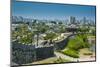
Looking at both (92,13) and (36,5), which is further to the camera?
(92,13)

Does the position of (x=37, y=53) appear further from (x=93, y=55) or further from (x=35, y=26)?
(x=93, y=55)

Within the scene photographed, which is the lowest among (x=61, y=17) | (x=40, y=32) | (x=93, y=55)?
(x=93, y=55)

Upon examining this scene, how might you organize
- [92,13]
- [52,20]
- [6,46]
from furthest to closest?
[92,13] < [52,20] < [6,46]

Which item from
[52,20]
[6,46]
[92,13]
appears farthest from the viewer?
[92,13]

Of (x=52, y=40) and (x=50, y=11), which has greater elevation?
(x=50, y=11)

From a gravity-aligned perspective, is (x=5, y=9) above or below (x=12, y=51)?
above

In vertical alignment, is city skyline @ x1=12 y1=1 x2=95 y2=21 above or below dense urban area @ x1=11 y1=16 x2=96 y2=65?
above

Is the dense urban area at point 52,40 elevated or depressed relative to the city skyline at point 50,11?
depressed

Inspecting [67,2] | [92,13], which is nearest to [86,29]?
[92,13]
